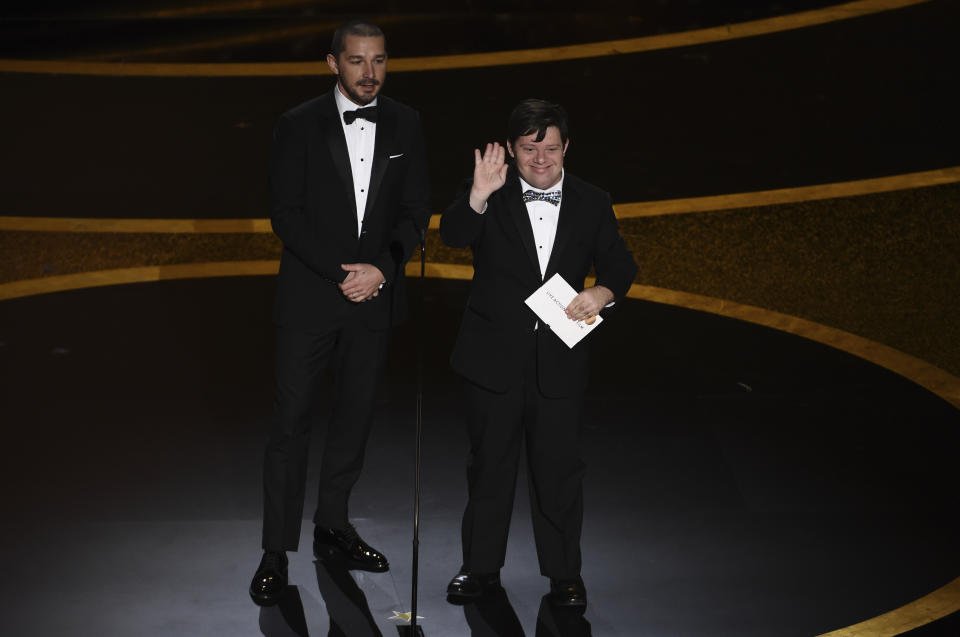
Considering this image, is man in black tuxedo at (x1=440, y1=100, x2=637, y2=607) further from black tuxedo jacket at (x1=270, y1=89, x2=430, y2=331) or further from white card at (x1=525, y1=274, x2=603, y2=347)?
black tuxedo jacket at (x1=270, y1=89, x2=430, y2=331)

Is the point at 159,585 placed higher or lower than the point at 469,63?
lower

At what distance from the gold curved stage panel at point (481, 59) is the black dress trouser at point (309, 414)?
6.34 metres

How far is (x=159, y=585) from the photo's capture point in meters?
4.50

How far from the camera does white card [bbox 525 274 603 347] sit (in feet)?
13.9

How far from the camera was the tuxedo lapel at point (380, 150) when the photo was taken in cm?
452

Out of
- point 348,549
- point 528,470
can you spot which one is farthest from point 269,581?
point 528,470

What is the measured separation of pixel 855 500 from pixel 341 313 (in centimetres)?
212

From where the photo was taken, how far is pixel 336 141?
447cm

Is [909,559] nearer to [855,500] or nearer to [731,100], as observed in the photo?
[855,500]

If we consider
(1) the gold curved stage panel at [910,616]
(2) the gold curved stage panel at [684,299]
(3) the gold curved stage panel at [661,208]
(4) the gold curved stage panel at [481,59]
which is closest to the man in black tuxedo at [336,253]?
(1) the gold curved stage panel at [910,616]

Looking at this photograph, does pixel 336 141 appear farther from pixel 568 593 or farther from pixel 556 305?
pixel 568 593

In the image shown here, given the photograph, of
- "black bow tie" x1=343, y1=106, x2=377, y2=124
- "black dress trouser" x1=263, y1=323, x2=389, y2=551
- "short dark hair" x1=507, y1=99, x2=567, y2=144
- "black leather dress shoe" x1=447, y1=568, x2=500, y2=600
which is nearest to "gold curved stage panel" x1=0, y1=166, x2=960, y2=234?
"black dress trouser" x1=263, y1=323, x2=389, y2=551

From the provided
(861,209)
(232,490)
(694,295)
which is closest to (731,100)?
(861,209)

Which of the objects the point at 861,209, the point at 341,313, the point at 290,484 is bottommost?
the point at 290,484
